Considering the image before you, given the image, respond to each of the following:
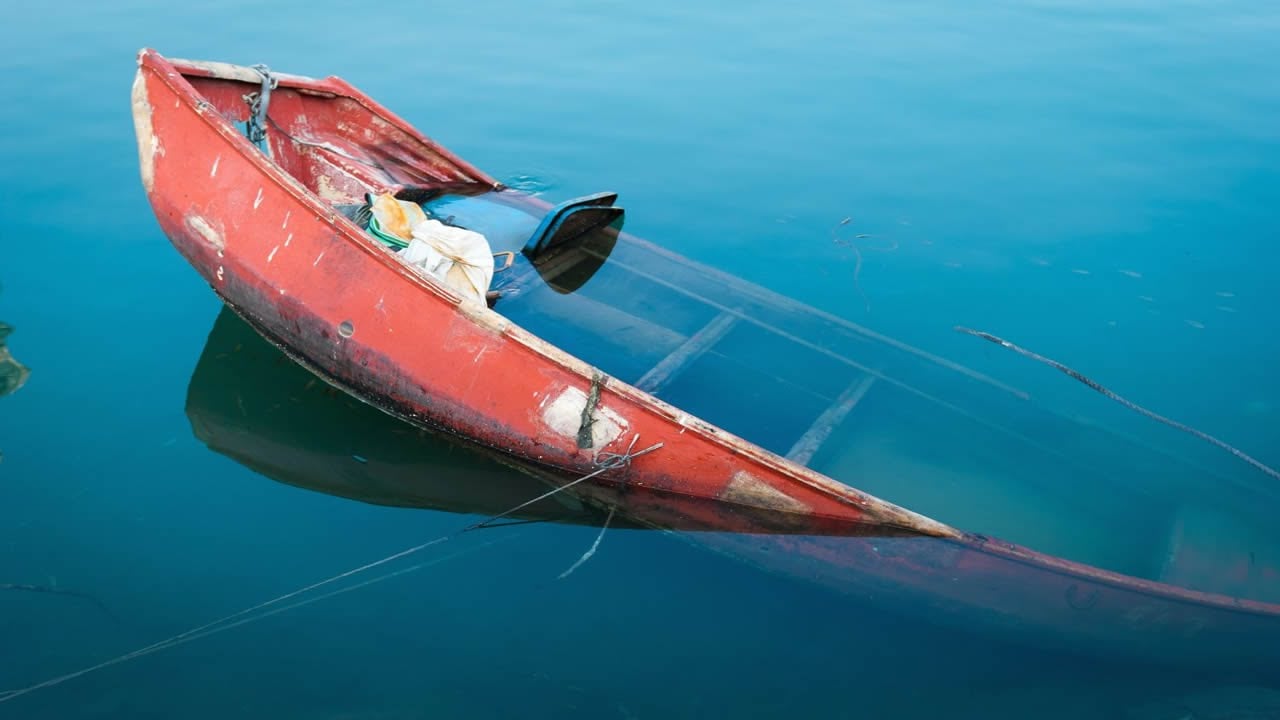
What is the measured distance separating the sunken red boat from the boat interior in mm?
18

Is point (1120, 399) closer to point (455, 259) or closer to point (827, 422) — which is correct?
point (827, 422)

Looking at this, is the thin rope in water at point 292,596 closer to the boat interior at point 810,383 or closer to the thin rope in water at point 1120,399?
the boat interior at point 810,383

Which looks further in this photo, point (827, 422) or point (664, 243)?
point (664, 243)

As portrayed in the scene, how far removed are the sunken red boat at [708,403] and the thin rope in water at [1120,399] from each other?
205mm

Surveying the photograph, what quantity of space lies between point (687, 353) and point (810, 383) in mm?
823

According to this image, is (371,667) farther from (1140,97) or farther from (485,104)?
(1140,97)

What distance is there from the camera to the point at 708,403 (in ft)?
17.6

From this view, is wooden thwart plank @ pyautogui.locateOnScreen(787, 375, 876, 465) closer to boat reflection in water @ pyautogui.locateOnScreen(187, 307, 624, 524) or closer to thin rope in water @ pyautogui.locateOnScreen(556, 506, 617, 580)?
thin rope in water @ pyautogui.locateOnScreen(556, 506, 617, 580)

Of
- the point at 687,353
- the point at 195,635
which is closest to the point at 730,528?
the point at 687,353

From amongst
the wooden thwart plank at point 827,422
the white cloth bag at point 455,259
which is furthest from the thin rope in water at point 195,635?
the wooden thwart plank at point 827,422

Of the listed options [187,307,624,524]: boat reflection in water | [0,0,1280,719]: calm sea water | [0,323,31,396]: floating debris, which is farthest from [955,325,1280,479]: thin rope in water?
[0,323,31,396]: floating debris

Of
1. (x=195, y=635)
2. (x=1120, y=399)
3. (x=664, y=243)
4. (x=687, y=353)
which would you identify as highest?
(x=664, y=243)

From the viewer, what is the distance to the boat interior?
4.99 metres

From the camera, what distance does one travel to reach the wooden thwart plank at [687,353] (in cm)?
521
